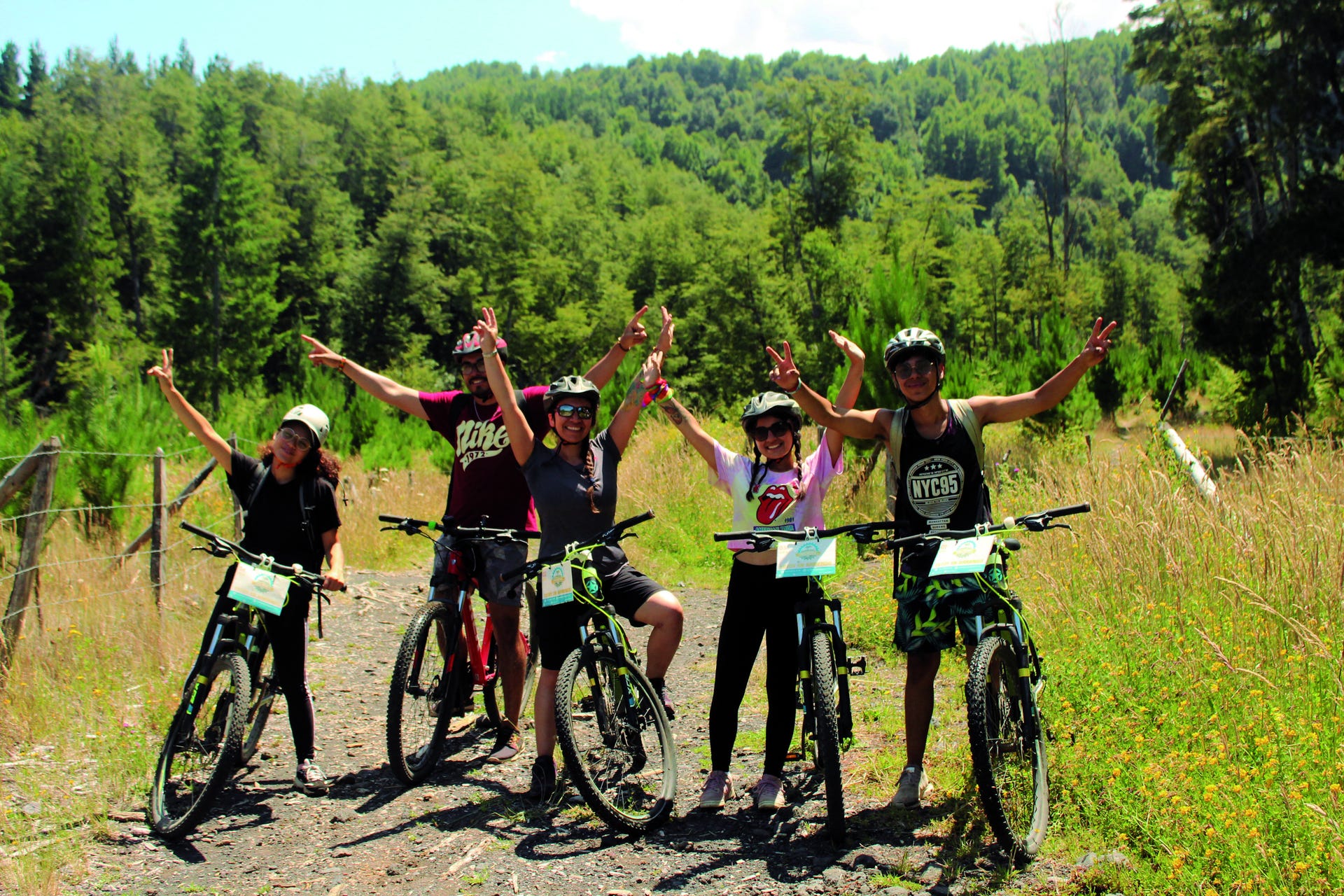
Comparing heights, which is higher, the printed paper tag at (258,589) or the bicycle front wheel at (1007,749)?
the printed paper tag at (258,589)

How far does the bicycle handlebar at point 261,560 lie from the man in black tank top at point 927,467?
2.37 metres

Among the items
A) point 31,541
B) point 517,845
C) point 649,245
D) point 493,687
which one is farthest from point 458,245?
point 517,845

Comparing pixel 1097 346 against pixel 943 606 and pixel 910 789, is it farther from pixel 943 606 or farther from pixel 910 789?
pixel 910 789

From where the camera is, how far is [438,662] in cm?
524

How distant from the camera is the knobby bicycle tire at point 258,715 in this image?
16.8 feet

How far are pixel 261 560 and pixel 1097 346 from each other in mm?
3785

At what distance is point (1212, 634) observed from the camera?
526 cm

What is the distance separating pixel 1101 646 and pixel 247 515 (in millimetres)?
4317

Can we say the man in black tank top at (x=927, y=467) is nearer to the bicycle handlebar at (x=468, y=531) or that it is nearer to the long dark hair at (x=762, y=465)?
the long dark hair at (x=762, y=465)

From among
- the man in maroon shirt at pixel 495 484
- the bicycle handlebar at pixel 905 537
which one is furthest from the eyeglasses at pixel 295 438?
the bicycle handlebar at pixel 905 537

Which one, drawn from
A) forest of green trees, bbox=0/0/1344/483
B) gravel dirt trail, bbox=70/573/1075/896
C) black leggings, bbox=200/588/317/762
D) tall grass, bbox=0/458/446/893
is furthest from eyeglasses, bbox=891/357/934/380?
forest of green trees, bbox=0/0/1344/483

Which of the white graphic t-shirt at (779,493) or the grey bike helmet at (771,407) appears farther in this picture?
the white graphic t-shirt at (779,493)

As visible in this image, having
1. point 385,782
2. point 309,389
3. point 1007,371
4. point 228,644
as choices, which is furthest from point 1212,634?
point 309,389

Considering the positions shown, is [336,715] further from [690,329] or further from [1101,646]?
[690,329]
